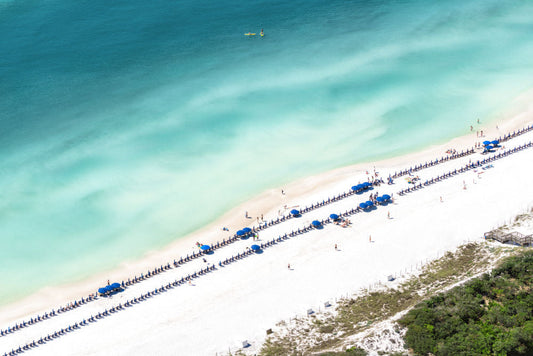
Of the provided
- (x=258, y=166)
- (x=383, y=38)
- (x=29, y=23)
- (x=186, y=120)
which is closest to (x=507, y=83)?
(x=383, y=38)

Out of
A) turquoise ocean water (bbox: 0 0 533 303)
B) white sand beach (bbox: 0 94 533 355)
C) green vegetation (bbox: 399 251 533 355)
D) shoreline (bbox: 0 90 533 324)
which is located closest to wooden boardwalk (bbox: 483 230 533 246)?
white sand beach (bbox: 0 94 533 355)

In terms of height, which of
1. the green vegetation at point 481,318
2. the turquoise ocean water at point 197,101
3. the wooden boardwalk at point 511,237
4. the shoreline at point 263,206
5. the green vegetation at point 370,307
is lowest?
the green vegetation at point 481,318

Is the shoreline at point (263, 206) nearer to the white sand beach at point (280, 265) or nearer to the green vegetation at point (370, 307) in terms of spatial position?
the white sand beach at point (280, 265)

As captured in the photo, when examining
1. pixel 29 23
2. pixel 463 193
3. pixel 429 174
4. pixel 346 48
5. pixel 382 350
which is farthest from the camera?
pixel 29 23

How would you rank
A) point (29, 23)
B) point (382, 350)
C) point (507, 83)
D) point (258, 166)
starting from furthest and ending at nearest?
point (29, 23), point (507, 83), point (258, 166), point (382, 350)

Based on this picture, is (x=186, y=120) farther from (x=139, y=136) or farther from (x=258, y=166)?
(x=258, y=166)

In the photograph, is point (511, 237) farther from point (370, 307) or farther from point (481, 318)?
point (370, 307)

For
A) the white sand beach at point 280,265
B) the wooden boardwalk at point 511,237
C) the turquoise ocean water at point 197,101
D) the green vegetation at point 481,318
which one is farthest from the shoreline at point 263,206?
the green vegetation at point 481,318
